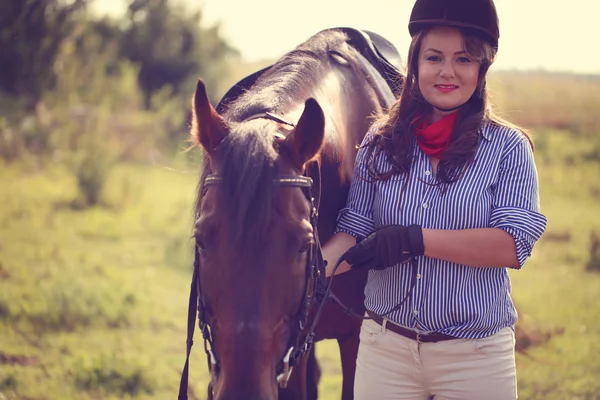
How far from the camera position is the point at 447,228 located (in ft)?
7.30

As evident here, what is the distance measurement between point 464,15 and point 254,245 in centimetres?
110

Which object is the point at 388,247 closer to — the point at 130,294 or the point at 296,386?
the point at 296,386

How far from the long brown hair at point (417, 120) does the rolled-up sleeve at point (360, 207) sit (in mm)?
41

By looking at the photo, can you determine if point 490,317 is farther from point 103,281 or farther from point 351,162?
point 103,281

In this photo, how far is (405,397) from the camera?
7.52 feet

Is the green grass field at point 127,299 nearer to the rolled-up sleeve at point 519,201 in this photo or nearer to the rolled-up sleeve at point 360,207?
the rolled-up sleeve at point 360,207

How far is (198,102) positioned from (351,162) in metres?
0.97

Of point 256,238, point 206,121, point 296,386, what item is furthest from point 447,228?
point 296,386

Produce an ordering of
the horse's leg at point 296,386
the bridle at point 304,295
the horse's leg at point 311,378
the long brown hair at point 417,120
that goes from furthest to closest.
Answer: the horse's leg at point 311,378, the horse's leg at point 296,386, the long brown hair at point 417,120, the bridle at point 304,295

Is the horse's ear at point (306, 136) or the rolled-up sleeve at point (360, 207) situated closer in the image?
the horse's ear at point (306, 136)

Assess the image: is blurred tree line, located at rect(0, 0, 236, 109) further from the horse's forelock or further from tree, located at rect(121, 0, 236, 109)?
the horse's forelock

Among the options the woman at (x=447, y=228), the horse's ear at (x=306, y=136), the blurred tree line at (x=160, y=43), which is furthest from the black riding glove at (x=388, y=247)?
the blurred tree line at (x=160, y=43)

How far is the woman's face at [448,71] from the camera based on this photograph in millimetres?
2270

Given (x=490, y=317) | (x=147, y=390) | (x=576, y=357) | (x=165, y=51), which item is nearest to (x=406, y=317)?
(x=490, y=317)
